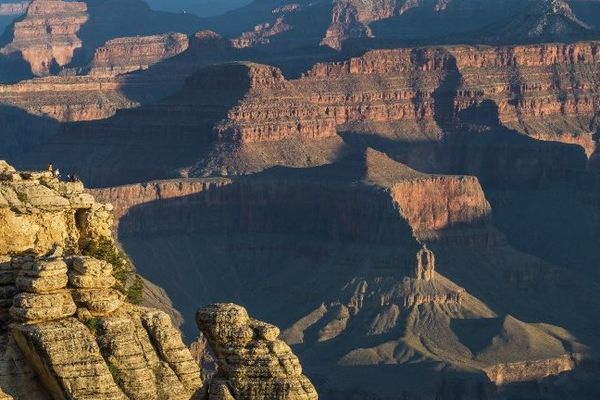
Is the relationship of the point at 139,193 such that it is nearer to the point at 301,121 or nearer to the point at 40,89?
the point at 301,121

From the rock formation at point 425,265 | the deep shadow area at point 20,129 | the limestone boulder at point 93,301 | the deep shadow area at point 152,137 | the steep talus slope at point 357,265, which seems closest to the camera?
the limestone boulder at point 93,301

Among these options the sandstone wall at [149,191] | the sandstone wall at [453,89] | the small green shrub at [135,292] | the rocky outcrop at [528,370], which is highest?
the small green shrub at [135,292]

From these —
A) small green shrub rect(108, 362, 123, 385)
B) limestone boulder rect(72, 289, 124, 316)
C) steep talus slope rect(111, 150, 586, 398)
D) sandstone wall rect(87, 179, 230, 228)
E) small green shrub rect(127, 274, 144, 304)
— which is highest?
limestone boulder rect(72, 289, 124, 316)

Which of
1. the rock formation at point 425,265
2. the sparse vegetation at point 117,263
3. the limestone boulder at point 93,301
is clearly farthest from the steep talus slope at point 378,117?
the limestone boulder at point 93,301

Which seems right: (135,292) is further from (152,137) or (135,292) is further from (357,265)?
(152,137)

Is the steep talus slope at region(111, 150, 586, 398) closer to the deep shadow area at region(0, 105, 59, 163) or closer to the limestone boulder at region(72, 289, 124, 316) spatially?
the deep shadow area at region(0, 105, 59, 163)

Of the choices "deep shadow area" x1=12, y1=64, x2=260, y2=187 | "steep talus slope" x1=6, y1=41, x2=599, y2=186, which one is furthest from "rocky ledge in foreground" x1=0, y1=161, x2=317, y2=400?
"deep shadow area" x1=12, y1=64, x2=260, y2=187

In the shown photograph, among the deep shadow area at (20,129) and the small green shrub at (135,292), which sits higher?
the small green shrub at (135,292)

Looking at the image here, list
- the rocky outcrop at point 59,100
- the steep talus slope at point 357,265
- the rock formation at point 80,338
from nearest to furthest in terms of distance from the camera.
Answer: the rock formation at point 80,338
the steep talus slope at point 357,265
the rocky outcrop at point 59,100

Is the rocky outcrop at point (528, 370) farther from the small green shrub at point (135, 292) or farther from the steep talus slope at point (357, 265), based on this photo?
the small green shrub at point (135, 292)

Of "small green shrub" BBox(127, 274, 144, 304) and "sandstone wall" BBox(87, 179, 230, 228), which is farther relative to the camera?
"sandstone wall" BBox(87, 179, 230, 228)
